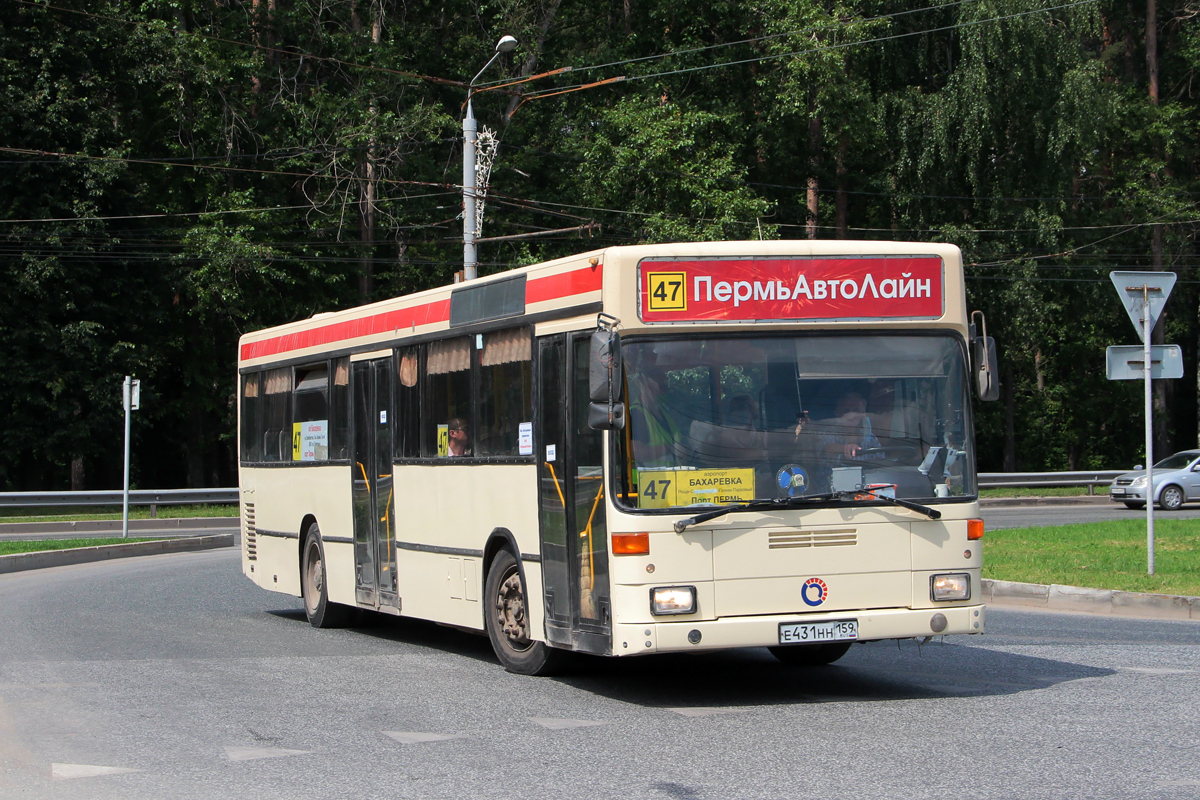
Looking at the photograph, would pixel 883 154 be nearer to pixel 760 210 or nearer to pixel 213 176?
pixel 760 210

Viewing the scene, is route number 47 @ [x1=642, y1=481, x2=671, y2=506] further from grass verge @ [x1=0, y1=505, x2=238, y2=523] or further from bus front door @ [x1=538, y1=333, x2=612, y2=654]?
grass verge @ [x1=0, y1=505, x2=238, y2=523]

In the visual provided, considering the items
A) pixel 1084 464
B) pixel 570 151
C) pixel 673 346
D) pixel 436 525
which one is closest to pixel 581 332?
pixel 673 346

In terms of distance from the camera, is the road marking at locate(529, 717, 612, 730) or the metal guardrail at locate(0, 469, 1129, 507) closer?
the road marking at locate(529, 717, 612, 730)

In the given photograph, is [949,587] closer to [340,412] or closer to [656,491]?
[656,491]

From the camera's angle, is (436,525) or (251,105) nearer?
(436,525)

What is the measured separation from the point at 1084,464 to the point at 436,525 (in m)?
48.2

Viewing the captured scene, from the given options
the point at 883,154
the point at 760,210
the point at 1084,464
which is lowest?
the point at 1084,464

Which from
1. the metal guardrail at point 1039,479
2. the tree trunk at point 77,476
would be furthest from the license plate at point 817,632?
the tree trunk at point 77,476

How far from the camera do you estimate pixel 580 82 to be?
4250 centimetres

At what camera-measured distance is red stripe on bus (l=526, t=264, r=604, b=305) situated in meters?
9.59

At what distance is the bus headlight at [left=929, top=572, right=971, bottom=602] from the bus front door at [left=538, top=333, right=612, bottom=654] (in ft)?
6.92

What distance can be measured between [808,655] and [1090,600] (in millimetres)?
5360

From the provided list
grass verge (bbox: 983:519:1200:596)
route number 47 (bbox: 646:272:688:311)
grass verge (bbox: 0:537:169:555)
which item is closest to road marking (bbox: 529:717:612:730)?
route number 47 (bbox: 646:272:688:311)

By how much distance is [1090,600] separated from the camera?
1519 centimetres
